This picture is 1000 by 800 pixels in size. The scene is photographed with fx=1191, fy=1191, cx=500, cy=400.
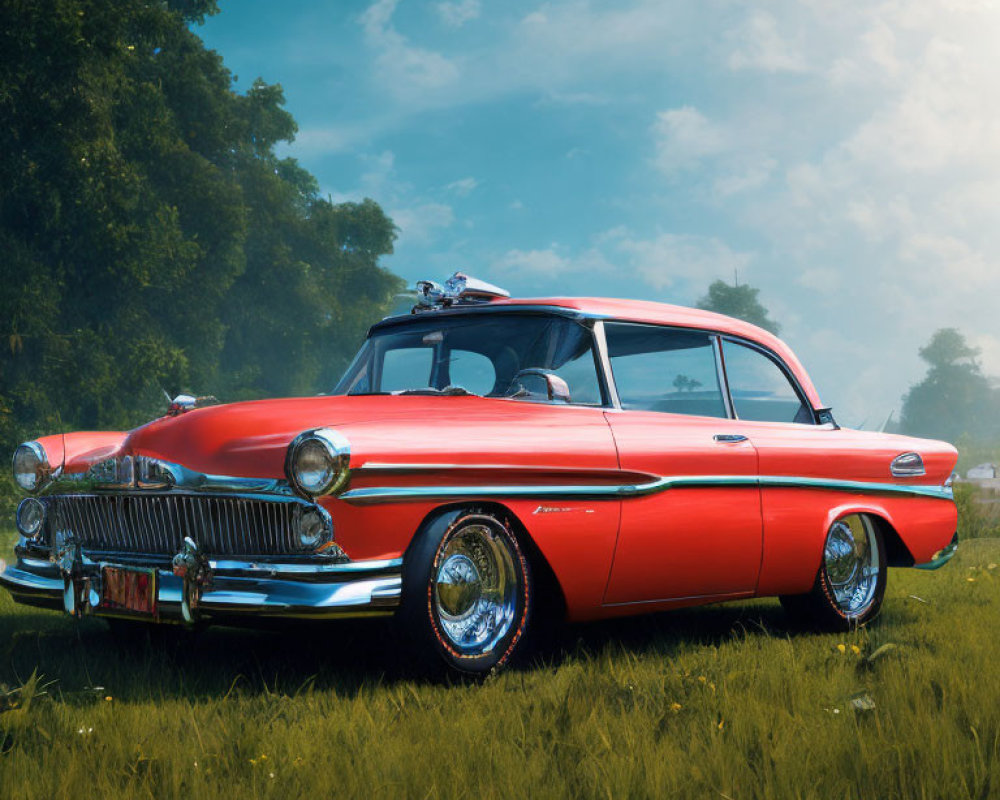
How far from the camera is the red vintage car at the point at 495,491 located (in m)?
4.25

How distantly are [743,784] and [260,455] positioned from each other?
203 cm

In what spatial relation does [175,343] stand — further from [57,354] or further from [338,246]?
[338,246]

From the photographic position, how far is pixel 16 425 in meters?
26.6

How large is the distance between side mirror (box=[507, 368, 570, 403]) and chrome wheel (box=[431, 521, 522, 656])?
2.75ft

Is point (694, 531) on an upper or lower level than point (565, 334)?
lower

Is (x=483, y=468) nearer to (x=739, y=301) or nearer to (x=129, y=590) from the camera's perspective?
(x=129, y=590)

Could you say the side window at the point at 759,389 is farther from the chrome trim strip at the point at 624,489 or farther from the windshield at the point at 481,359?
the windshield at the point at 481,359

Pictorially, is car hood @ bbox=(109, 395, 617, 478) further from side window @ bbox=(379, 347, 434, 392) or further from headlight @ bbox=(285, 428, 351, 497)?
side window @ bbox=(379, 347, 434, 392)

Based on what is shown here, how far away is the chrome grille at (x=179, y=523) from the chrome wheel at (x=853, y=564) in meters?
3.33

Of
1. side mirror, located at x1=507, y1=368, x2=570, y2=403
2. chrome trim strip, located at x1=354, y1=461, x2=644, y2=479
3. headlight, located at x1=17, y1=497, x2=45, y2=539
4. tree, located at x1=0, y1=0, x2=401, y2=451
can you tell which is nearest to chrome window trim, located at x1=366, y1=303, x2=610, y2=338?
side mirror, located at x1=507, y1=368, x2=570, y2=403

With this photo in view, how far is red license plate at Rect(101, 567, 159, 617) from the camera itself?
14.4 feet

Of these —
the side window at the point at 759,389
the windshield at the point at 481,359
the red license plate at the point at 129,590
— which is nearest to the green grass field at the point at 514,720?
the red license plate at the point at 129,590

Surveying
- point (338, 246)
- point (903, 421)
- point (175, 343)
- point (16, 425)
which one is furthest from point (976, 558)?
point (903, 421)

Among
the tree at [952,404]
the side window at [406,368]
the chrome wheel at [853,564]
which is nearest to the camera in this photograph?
the side window at [406,368]
